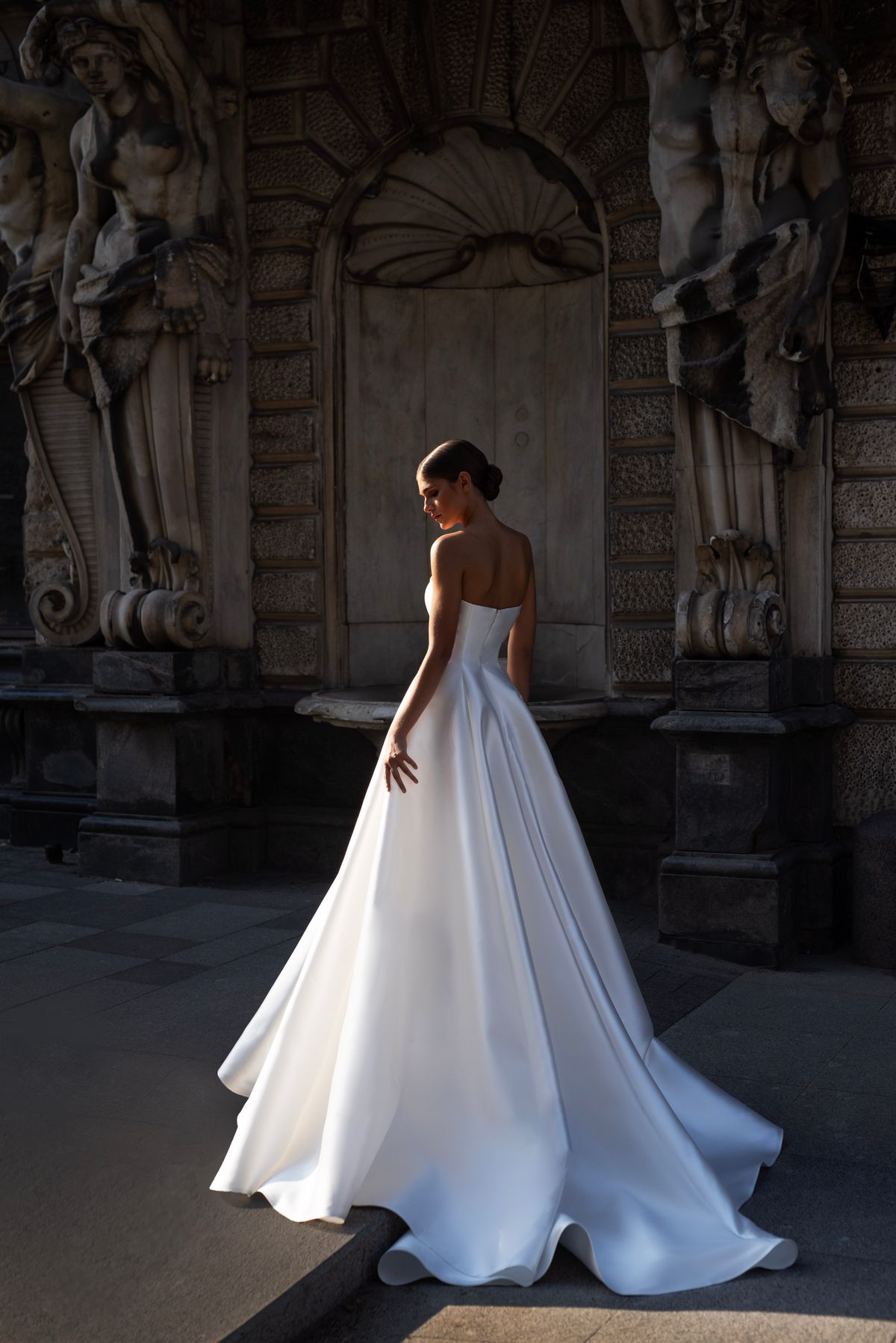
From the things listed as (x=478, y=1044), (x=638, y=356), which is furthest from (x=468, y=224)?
(x=478, y=1044)

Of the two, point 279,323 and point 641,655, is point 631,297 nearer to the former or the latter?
point 641,655

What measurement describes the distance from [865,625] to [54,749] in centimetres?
453

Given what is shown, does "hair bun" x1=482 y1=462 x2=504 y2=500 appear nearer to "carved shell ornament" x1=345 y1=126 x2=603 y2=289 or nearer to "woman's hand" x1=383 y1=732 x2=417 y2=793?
"woman's hand" x1=383 y1=732 x2=417 y2=793

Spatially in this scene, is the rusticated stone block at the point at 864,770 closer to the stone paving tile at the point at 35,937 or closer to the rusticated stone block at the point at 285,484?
the rusticated stone block at the point at 285,484

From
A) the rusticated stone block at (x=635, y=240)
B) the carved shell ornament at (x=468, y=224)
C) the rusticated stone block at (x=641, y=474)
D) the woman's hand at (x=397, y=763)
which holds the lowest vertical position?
the woman's hand at (x=397, y=763)

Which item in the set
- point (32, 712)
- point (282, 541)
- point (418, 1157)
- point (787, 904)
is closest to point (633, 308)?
point (282, 541)

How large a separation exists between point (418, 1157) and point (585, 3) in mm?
5603

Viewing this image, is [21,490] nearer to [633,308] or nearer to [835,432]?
[633,308]

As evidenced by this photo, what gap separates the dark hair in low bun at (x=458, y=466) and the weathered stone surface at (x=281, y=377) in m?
3.87

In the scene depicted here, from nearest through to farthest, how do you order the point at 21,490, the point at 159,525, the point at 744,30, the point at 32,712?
1. the point at 744,30
2. the point at 159,525
3. the point at 32,712
4. the point at 21,490

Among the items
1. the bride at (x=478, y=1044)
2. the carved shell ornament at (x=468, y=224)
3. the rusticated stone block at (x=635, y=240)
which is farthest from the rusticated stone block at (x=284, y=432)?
the bride at (x=478, y=1044)

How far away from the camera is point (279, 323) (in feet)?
25.8

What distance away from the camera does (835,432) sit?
654 cm

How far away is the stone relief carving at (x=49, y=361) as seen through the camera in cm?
829
